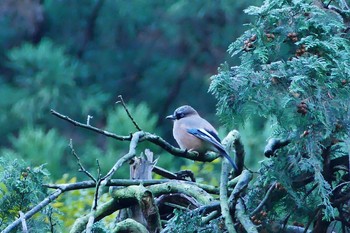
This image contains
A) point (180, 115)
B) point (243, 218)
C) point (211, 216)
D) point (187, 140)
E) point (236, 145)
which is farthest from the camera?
point (180, 115)

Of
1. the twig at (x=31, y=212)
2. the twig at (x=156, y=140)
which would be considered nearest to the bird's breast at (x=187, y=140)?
the twig at (x=156, y=140)

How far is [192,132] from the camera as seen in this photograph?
13.5 ft

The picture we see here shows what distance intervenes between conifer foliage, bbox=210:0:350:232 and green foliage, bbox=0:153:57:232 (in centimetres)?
43

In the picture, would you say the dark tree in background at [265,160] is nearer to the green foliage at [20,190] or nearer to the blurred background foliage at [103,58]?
the green foliage at [20,190]

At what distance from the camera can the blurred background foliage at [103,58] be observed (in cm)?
983

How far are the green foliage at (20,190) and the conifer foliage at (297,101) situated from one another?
43 centimetres

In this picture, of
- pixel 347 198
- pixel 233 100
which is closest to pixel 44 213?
pixel 233 100

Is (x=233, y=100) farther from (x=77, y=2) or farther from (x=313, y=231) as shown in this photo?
(x=77, y=2)

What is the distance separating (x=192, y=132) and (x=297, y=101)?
2022 millimetres

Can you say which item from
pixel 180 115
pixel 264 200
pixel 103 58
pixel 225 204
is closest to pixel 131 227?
pixel 225 204

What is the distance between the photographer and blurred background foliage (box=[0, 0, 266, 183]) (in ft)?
32.2

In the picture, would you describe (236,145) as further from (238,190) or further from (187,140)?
(187,140)

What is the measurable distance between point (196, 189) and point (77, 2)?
365 inches

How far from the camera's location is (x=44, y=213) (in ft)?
7.54
